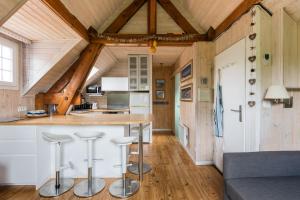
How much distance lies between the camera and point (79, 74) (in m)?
3.63

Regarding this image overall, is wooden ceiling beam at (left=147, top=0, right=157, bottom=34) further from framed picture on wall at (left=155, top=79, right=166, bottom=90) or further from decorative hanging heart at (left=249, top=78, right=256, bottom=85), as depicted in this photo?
framed picture on wall at (left=155, top=79, right=166, bottom=90)

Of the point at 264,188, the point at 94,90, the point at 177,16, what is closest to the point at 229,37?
the point at 177,16

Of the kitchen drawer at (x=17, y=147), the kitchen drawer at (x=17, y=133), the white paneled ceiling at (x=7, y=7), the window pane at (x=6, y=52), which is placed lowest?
the kitchen drawer at (x=17, y=147)

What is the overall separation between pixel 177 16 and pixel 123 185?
3.27 meters

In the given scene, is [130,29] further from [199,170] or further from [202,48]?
[199,170]

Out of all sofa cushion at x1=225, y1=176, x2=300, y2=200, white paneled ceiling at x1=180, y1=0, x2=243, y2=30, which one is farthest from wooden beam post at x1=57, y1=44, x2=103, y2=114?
sofa cushion at x1=225, y1=176, x2=300, y2=200

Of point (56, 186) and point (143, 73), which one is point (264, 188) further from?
point (143, 73)

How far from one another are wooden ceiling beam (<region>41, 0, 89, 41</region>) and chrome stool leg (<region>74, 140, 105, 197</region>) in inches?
69.1

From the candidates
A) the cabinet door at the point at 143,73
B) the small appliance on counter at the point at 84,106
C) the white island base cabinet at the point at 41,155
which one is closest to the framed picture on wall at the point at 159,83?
the cabinet door at the point at 143,73

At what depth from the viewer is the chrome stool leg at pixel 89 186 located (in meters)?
2.42

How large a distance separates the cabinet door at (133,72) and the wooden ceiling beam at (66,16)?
200cm

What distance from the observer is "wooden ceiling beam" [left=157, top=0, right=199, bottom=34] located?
3.72 m

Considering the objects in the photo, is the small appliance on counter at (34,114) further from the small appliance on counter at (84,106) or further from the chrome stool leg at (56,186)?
the small appliance on counter at (84,106)

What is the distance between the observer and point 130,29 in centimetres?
384
